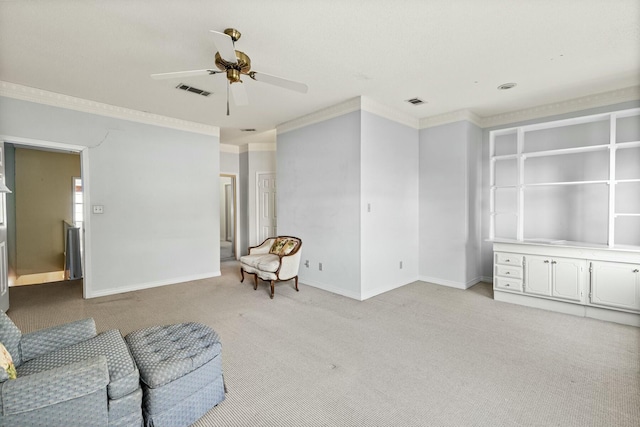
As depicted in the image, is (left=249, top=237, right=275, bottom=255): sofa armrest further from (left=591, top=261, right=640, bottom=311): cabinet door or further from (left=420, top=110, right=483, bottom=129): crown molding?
(left=591, top=261, right=640, bottom=311): cabinet door

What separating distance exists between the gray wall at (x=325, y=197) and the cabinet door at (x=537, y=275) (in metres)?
2.17

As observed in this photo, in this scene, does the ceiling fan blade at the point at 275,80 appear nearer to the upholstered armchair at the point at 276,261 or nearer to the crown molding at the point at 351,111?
the crown molding at the point at 351,111

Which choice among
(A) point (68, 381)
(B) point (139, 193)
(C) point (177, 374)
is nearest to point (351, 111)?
(B) point (139, 193)

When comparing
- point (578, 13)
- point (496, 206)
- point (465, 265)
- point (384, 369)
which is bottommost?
point (384, 369)

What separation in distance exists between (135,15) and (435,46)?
2.54 metres

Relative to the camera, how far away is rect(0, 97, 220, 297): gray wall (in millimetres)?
4102

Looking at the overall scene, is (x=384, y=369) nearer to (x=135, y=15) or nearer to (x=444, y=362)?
(x=444, y=362)

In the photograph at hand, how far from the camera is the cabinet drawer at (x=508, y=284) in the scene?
3.98 meters

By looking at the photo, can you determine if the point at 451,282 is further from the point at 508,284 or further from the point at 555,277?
the point at 555,277

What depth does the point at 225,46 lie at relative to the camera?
2.18 m

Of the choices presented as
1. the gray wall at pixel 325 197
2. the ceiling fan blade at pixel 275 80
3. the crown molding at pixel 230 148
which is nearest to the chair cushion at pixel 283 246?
the gray wall at pixel 325 197

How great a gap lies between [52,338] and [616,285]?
16.9 ft

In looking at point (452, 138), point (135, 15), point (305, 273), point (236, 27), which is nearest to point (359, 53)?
point (236, 27)

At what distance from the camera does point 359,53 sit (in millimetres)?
2947
